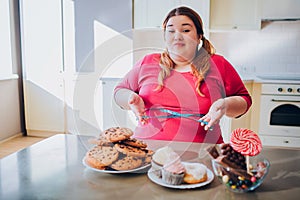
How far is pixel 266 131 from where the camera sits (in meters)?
2.81

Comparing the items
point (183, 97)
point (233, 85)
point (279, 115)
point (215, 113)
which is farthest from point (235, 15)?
point (215, 113)

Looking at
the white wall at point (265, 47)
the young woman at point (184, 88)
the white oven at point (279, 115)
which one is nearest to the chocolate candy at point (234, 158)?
the young woman at point (184, 88)

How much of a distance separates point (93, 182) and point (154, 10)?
262cm

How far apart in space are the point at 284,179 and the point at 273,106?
2.10 m

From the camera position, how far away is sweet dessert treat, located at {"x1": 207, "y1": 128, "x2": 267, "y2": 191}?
2.36 ft

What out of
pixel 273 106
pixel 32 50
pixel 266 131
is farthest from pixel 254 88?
pixel 32 50

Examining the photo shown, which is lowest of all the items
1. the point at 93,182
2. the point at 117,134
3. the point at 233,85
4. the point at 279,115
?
the point at 279,115

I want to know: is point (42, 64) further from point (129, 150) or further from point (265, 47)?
point (129, 150)

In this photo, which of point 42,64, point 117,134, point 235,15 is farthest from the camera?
Answer: point 42,64

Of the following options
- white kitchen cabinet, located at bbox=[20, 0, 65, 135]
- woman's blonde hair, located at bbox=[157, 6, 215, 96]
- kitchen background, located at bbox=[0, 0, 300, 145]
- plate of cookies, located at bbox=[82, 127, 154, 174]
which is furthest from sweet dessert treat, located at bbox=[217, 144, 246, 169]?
white kitchen cabinet, located at bbox=[20, 0, 65, 135]

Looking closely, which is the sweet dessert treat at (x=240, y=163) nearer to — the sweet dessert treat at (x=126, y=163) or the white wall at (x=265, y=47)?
the sweet dessert treat at (x=126, y=163)

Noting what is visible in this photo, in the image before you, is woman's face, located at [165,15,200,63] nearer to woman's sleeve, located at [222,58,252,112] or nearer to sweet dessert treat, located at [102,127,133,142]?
woman's sleeve, located at [222,58,252,112]

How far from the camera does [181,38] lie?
3.97 feet

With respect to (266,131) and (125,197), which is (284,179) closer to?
(125,197)
